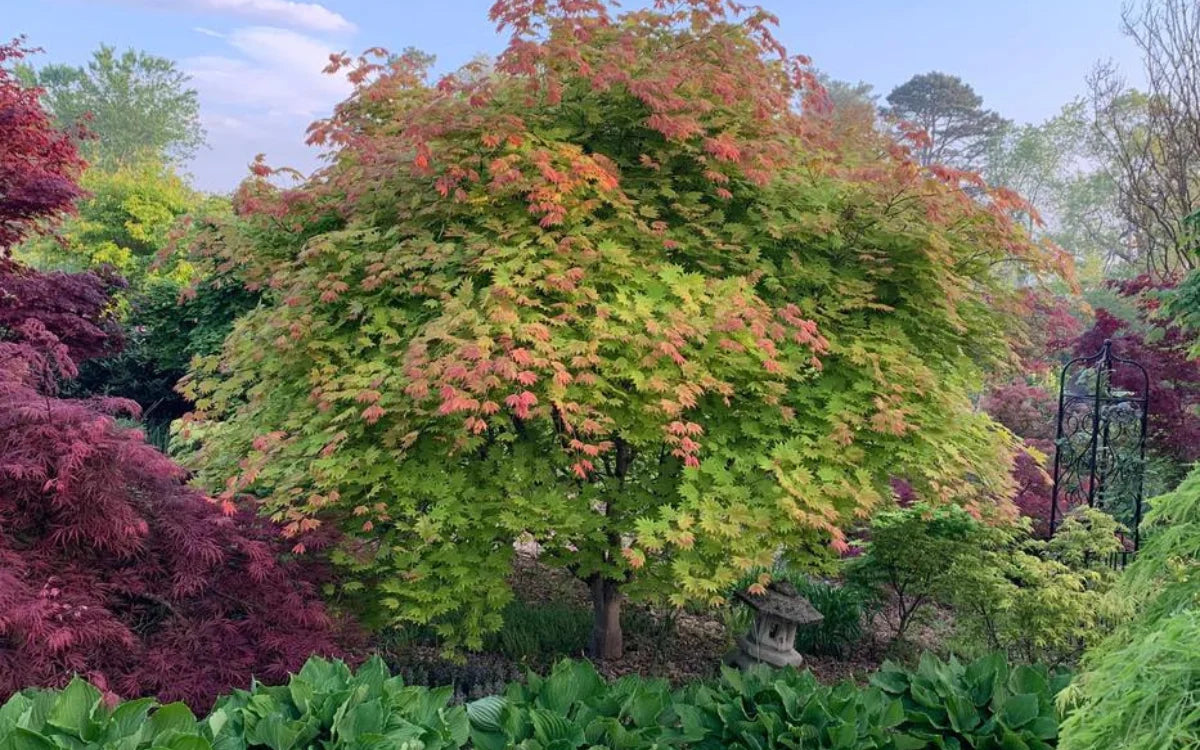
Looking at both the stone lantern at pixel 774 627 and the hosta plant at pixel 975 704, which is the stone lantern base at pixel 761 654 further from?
the hosta plant at pixel 975 704

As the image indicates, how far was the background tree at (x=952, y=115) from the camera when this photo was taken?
33.7m

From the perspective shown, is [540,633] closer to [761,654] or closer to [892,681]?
[761,654]

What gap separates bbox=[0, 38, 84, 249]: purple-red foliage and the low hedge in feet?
15.2

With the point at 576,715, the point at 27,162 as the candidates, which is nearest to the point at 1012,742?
the point at 576,715

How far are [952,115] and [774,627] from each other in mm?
35032

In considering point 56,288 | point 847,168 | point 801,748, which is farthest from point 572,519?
point 56,288

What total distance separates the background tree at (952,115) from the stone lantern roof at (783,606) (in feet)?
105

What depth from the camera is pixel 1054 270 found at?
425 cm

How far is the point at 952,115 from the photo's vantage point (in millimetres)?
34625

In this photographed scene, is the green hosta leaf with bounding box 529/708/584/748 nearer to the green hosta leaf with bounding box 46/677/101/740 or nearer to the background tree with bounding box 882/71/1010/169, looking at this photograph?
the green hosta leaf with bounding box 46/677/101/740

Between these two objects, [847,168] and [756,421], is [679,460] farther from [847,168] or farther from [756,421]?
[847,168]

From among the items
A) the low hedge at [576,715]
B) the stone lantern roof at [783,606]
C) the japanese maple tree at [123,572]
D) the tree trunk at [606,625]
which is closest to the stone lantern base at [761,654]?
the stone lantern roof at [783,606]

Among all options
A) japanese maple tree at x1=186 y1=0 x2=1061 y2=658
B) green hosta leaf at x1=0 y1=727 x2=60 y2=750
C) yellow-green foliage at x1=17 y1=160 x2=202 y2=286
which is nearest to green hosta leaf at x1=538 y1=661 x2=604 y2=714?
japanese maple tree at x1=186 y1=0 x2=1061 y2=658

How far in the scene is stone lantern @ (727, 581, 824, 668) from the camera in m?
4.88
